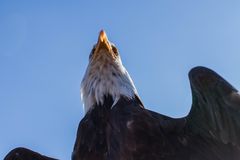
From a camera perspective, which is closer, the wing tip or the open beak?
the wing tip

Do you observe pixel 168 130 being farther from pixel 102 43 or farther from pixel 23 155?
pixel 102 43

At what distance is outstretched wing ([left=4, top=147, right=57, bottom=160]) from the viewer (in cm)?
855

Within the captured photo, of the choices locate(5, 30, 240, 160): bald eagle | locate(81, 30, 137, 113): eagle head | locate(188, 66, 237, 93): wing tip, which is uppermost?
locate(81, 30, 137, 113): eagle head

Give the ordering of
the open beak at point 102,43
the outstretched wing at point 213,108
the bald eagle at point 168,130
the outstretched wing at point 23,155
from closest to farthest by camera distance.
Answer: the outstretched wing at point 213,108 → the bald eagle at point 168,130 → the outstretched wing at point 23,155 → the open beak at point 102,43

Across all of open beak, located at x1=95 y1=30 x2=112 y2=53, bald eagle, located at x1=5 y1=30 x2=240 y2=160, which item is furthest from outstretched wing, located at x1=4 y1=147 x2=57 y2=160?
open beak, located at x1=95 y1=30 x2=112 y2=53

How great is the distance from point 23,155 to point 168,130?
6.71 ft

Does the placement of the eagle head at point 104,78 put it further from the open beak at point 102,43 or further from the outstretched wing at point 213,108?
the outstretched wing at point 213,108

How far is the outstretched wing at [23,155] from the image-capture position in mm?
8555

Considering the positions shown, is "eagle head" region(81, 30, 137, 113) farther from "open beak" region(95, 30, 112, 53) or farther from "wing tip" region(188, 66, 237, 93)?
"wing tip" region(188, 66, 237, 93)

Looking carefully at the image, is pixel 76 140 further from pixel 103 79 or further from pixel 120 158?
pixel 103 79

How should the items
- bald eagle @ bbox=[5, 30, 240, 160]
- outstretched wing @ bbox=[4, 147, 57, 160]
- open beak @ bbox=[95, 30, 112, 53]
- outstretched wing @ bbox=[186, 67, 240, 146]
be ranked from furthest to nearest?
open beak @ bbox=[95, 30, 112, 53]
outstretched wing @ bbox=[4, 147, 57, 160]
bald eagle @ bbox=[5, 30, 240, 160]
outstretched wing @ bbox=[186, 67, 240, 146]

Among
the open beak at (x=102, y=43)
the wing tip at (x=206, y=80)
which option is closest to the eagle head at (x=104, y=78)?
the open beak at (x=102, y=43)

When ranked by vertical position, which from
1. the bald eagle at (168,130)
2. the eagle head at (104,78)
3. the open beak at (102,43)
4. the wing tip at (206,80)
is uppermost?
the open beak at (102,43)

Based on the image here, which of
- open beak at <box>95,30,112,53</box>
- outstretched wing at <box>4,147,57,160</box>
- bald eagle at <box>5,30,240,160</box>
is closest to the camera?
bald eagle at <box>5,30,240,160</box>
